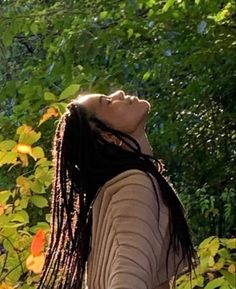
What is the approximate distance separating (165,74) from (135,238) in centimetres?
229

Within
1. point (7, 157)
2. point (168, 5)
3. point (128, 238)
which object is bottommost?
point (168, 5)

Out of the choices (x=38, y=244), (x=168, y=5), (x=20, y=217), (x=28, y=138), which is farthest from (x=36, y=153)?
(x=168, y=5)

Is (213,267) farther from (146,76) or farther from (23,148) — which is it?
(146,76)

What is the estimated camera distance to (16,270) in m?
2.13

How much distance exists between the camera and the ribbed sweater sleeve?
4.32 feet

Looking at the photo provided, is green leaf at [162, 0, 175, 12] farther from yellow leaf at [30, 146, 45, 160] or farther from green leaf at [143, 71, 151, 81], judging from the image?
yellow leaf at [30, 146, 45, 160]

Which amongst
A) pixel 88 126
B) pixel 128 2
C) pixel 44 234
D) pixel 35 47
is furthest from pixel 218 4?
pixel 88 126

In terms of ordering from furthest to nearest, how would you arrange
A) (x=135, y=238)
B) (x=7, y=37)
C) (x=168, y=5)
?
(x=7, y=37) → (x=168, y=5) → (x=135, y=238)

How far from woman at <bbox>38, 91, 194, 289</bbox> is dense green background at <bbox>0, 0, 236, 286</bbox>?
1.82m

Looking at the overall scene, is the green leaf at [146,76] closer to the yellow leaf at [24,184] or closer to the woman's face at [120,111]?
the yellow leaf at [24,184]

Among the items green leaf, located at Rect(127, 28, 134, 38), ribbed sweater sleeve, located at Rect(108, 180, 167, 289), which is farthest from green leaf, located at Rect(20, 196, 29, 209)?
green leaf, located at Rect(127, 28, 134, 38)

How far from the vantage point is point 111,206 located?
55.3 inches

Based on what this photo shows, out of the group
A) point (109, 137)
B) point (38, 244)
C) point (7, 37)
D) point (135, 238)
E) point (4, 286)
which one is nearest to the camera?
point (135, 238)

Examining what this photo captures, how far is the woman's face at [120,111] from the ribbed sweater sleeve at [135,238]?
0.14m
